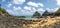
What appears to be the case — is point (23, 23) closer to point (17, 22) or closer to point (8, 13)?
point (17, 22)

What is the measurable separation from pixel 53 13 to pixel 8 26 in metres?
3.28

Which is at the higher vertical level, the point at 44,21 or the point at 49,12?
the point at 49,12

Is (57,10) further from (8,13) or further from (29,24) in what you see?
(8,13)

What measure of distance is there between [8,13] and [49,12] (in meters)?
2.86

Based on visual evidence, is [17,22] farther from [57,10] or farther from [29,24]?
[57,10]

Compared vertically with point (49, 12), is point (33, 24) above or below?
below

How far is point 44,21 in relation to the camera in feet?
31.9

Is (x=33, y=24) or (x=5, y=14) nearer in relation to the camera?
(x=33, y=24)

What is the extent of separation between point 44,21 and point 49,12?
0.71 meters

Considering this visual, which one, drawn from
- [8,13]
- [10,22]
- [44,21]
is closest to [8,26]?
[10,22]

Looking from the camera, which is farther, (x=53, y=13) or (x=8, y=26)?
(x=53, y=13)

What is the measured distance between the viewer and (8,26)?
9242 millimetres

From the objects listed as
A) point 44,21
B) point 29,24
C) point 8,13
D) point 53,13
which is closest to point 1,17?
point 8,13

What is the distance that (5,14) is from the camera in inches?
402
